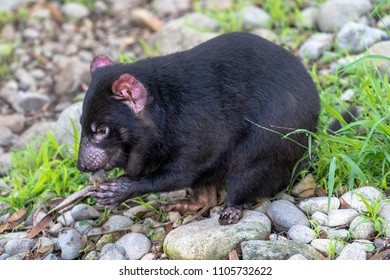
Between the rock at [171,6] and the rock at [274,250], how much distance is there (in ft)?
16.7

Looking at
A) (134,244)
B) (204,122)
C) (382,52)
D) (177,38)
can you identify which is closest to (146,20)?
(177,38)

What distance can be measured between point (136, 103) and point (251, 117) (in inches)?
30.8

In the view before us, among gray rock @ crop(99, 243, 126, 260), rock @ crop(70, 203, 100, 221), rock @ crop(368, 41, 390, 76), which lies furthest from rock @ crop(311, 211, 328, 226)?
rock @ crop(368, 41, 390, 76)

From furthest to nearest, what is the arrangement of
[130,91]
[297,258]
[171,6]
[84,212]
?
[171,6]
[84,212]
[130,91]
[297,258]

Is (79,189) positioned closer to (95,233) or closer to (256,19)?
(95,233)

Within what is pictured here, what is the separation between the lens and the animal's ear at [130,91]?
427cm

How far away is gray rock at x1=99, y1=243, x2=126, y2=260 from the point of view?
14.8 ft

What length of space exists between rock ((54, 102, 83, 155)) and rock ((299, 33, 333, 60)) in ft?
7.27

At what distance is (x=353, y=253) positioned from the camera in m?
4.05

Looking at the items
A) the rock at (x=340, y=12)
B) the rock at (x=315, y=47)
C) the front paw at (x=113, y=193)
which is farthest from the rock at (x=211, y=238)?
the rock at (x=340, y=12)

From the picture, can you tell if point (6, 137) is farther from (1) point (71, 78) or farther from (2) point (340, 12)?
(2) point (340, 12)

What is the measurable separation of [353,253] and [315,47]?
2.96 m

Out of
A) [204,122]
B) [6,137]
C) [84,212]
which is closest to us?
[204,122]

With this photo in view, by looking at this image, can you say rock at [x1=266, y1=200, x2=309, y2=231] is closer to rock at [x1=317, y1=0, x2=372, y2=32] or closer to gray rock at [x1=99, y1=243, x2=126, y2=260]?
gray rock at [x1=99, y1=243, x2=126, y2=260]
